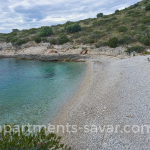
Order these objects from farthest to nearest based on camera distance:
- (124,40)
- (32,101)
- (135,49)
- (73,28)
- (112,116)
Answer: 1. (73,28)
2. (124,40)
3. (135,49)
4. (32,101)
5. (112,116)

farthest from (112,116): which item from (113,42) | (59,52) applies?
(59,52)

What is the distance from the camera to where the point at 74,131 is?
6.86 metres

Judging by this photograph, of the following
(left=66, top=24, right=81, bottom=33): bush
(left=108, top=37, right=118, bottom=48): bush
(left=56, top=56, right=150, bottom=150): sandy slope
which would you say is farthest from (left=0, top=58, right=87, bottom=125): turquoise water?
(left=66, top=24, right=81, bottom=33): bush

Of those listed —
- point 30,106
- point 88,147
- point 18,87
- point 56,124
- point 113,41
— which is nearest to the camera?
point 88,147

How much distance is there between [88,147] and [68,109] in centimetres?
428

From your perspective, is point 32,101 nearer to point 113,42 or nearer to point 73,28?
point 113,42

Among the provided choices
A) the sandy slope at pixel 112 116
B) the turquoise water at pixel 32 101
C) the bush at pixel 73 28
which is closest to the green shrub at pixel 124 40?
the bush at pixel 73 28

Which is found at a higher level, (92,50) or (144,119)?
(92,50)

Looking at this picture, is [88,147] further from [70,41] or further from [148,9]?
[148,9]

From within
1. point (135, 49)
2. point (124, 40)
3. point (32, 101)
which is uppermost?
point (124, 40)

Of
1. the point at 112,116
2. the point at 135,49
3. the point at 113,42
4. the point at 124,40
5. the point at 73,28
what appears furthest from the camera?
the point at 73,28

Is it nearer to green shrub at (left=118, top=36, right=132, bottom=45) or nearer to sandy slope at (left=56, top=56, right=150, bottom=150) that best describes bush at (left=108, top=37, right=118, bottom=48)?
green shrub at (left=118, top=36, right=132, bottom=45)

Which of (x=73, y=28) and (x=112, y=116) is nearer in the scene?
(x=112, y=116)

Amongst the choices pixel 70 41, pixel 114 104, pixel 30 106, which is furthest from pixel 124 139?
pixel 70 41
